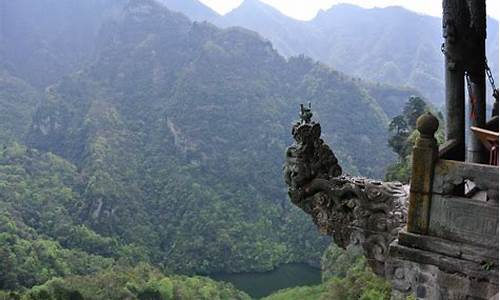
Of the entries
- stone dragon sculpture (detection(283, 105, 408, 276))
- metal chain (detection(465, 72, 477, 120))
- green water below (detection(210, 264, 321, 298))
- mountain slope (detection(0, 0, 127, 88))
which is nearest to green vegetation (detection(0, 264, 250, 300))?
green water below (detection(210, 264, 321, 298))

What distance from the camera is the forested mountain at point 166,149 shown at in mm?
66125

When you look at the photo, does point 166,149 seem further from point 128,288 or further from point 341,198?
point 341,198

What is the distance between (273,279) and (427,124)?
5832 centimetres

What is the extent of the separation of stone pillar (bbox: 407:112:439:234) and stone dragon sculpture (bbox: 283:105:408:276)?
129cm

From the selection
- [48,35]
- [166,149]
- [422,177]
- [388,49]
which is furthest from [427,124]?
[388,49]

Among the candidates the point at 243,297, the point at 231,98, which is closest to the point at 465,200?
the point at 243,297

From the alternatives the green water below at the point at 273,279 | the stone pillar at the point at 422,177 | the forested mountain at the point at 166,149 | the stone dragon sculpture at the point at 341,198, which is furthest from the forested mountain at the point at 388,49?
the stone pillar at the point at 422,177

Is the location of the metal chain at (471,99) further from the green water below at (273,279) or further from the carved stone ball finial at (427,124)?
the green water below at (273,279)

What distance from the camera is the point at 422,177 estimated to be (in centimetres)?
545

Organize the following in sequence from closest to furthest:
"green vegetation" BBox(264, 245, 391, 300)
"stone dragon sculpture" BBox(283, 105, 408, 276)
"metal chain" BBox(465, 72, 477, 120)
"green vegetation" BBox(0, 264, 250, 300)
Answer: "metal chain" BBox(465, 72, 477, 120)
"stone dragon sculpture" BBox(283, 105, 408, 276)
"green vegetation" BBox(264, 245, 391, 300)
"green vegetation" BBox(0, 264, 250, 300)

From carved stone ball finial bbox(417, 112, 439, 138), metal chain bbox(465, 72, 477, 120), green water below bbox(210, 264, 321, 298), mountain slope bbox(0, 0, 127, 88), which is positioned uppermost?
mountain slope bbox(0, 0, 127, 88)

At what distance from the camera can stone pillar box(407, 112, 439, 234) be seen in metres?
5.39

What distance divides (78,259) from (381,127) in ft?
180

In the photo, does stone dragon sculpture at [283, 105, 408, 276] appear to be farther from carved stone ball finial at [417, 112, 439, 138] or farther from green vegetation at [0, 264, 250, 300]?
green vegetation at [0, 264, 250, 300]
